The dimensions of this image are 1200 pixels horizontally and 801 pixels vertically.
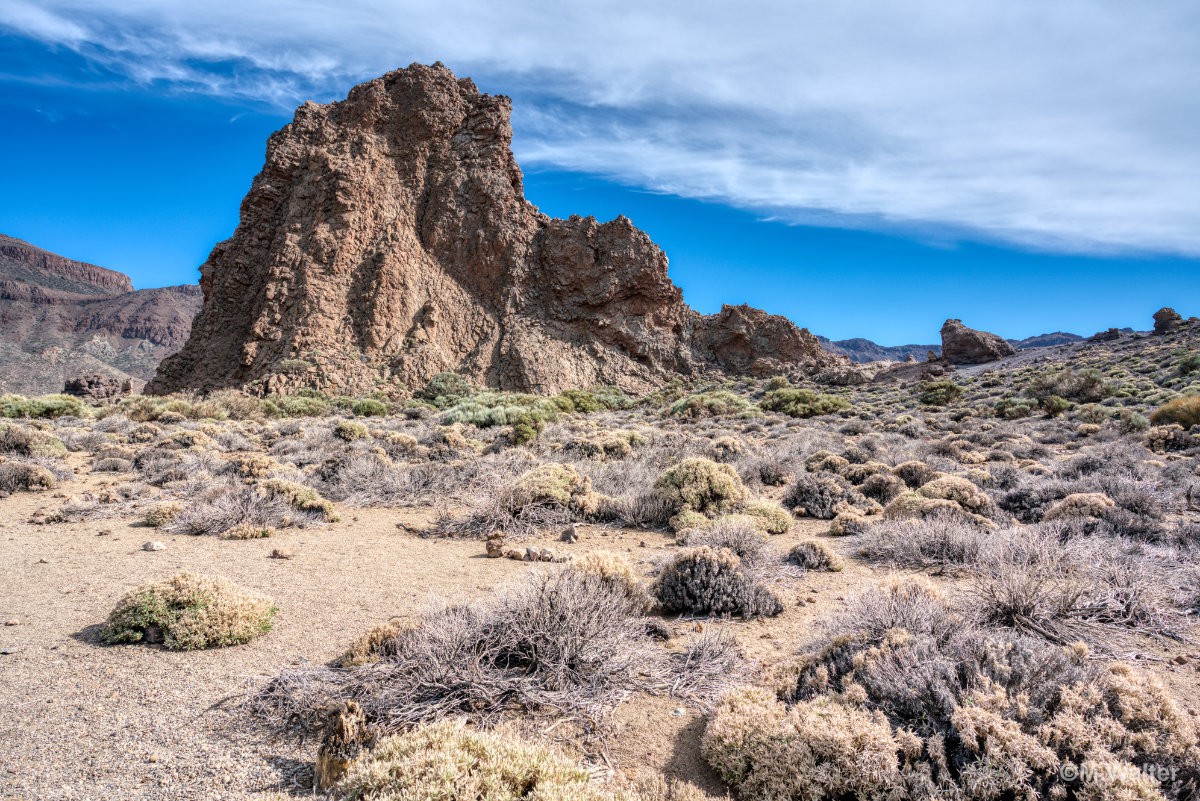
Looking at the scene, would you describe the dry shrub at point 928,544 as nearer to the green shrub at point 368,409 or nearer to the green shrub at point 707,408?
the green shrub at point 707,408

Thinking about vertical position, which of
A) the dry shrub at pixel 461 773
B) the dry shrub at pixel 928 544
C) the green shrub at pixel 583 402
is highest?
the green shrub at pixel 583 402

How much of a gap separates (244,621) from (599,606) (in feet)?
8.17

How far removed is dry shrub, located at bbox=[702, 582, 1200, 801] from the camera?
2248 millimetres

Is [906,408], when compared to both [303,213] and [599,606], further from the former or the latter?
[303,213]

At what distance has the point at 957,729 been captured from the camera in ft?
8.04

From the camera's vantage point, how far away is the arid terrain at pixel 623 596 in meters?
2.64

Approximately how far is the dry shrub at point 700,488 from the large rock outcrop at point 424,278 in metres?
26.1

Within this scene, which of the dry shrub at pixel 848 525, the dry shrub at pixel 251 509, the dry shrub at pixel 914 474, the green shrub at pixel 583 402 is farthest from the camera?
the green shrub at pixel 583 402

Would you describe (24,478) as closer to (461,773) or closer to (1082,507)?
(461,773)

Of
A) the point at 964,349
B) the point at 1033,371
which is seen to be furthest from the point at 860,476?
the point at 964,349

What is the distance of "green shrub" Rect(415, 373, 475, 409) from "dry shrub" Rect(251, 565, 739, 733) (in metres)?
27.5

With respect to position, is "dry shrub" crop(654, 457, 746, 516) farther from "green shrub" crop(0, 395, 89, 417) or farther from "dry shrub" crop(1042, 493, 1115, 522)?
"green shrub" crop(0, 395, 89, 417)

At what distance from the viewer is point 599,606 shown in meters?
3.90

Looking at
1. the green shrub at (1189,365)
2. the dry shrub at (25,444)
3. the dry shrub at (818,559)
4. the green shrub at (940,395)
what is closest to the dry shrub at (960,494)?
the dry shrub at (818,559)
